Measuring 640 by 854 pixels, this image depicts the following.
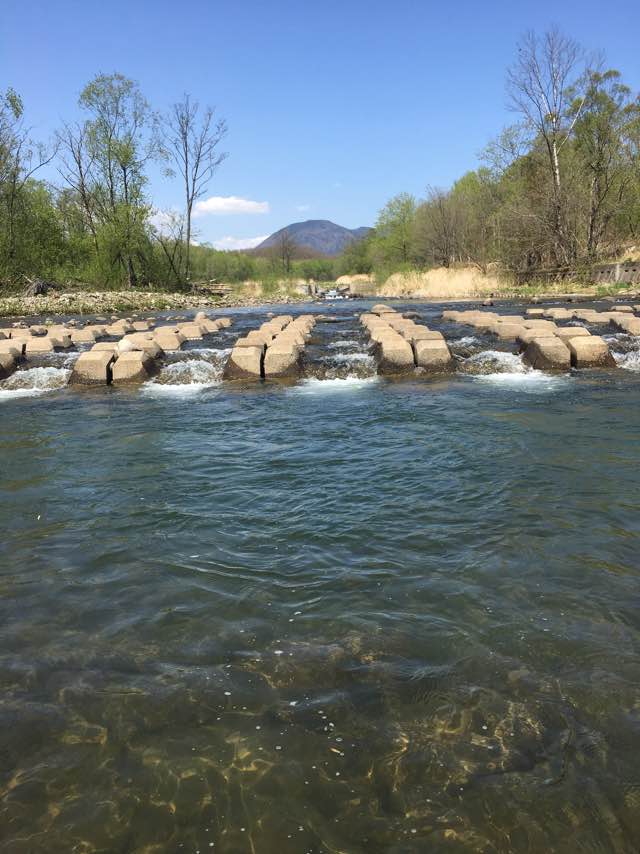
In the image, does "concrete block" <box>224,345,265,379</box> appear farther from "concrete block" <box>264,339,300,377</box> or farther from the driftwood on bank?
the driftwood on bank

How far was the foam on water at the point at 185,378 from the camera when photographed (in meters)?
9.53

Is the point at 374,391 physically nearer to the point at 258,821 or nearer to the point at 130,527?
the point at 130,527

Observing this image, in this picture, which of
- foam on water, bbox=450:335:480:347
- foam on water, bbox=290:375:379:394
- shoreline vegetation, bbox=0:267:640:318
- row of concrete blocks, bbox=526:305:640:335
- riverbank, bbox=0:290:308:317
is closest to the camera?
foam on water, bbox=290:375:379:394

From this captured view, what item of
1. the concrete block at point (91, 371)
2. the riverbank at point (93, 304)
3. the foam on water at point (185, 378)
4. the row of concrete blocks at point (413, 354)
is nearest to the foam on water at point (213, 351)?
the foam on water at point (185, 378)

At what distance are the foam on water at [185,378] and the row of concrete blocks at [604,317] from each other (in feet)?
28.6

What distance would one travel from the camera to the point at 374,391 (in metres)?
8.78

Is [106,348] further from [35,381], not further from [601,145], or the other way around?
[601,145]

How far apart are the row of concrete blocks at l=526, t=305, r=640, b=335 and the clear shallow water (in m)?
8.12

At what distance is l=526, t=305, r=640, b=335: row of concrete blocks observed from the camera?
40.4ft

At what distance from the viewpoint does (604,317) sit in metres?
14.1

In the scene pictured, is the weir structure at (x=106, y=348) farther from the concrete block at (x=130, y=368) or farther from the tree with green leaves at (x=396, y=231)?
the tree with green leaves at (x=396, y=231)

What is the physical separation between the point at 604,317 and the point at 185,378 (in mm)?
10288

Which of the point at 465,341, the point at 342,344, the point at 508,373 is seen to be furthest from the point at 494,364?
the point at 342,344

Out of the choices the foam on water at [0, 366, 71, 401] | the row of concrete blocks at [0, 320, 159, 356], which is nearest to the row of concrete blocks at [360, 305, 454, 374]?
the foam on water at [0, 366, 71, 401]
